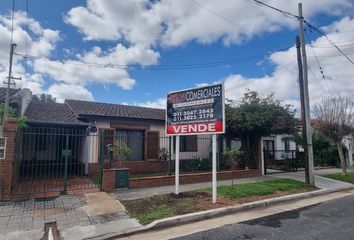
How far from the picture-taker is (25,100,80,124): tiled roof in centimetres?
1399

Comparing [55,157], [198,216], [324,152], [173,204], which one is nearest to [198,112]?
[173,204]

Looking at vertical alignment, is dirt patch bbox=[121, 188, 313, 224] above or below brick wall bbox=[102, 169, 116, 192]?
below

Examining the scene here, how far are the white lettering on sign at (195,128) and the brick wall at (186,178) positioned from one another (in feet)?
9.03

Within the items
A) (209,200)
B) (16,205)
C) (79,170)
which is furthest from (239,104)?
(16,205)

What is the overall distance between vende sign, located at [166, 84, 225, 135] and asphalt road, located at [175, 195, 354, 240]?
9.67 ft

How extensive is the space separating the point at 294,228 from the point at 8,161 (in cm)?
809

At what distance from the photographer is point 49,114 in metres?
15.5

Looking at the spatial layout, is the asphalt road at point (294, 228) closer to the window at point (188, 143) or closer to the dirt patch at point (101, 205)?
the dirt patch at point (101, 205)

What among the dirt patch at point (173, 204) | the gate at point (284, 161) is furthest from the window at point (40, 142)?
the gate at point (284, 161)

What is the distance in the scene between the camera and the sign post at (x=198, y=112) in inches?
343

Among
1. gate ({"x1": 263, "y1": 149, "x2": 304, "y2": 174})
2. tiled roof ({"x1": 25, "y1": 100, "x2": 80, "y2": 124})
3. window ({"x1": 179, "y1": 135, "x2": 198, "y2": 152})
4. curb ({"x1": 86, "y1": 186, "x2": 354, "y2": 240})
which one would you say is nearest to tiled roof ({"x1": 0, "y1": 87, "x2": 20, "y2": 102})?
tiled roof ({"x1": 25, "y1": 100, "x2": 80, "y2": 124})

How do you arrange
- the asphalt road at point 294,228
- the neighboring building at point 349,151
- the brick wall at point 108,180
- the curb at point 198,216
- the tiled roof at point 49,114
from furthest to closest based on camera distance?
1. the neighboring building at point 349,151
2. the tiled roof at point 49,114
3. the brick wall at point 108,180
4. the curb at point 198,216
5. the asphalt road at point 294,228

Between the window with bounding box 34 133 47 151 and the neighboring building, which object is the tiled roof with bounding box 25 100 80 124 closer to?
the window with bounding box 34 133 47 151

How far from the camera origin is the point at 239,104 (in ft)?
53.2
